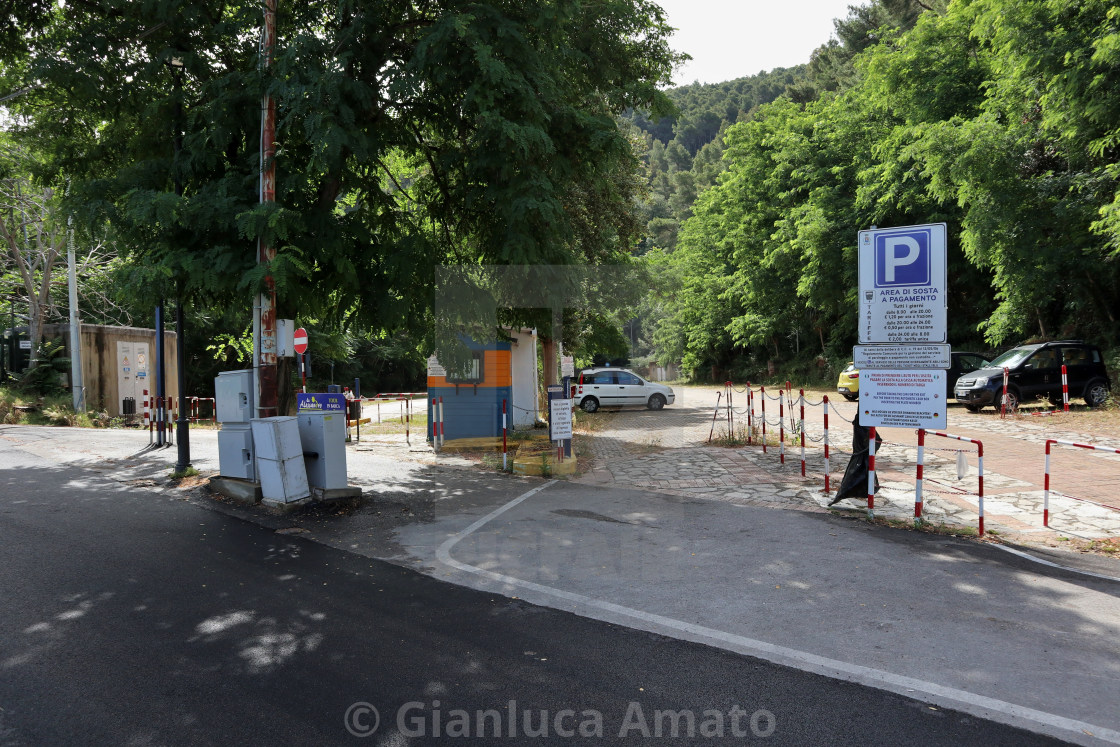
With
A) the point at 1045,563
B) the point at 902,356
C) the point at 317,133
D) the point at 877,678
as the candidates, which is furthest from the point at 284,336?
the point at 1045,563

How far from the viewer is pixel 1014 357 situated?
17.9 meters

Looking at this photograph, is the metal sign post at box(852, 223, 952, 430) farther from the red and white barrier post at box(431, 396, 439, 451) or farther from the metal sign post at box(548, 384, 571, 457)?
the red and white barrier post at box(431, 396, 439, 451)

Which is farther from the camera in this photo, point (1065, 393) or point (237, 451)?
point (1065, 393)

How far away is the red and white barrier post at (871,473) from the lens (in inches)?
301

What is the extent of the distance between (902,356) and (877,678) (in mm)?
4454

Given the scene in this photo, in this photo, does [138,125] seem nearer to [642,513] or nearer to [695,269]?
[642,513]

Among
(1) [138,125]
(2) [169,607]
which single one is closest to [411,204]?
(1) [138,125]

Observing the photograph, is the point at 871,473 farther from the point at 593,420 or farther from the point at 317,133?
the point at 593,420

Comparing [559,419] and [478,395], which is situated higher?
[478,395]

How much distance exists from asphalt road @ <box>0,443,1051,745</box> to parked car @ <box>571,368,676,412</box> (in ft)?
63.9

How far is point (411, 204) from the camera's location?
12.1 metres

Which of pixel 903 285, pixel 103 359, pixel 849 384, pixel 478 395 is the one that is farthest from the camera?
pixel 849 384

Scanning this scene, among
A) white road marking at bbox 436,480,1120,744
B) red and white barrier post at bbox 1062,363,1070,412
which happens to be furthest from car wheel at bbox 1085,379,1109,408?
white road marking at bbox 436,480,1120,744

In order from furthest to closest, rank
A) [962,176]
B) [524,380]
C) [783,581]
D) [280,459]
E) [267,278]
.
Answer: [962,176] → [524,380] → [280,459] → [267,278] → [783,581]
